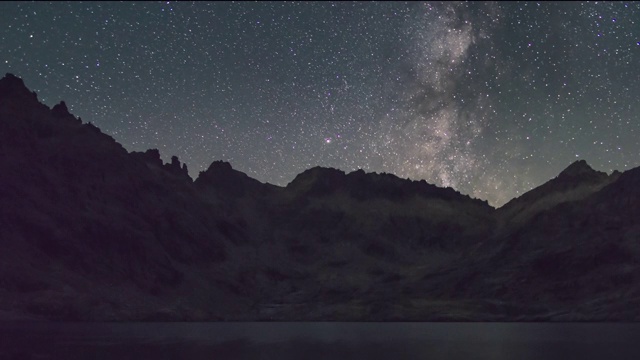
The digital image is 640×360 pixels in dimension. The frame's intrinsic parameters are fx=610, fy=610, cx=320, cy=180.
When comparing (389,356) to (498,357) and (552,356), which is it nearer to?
(498,357)

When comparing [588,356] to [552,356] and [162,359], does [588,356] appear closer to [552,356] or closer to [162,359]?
[552,356]

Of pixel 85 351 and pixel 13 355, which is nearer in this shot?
pixel 13 355

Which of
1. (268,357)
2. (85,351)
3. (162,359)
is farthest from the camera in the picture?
(85,351)

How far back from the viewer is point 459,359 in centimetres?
7112

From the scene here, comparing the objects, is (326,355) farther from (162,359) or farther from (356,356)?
(162,359)

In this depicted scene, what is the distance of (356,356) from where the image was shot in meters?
77.4

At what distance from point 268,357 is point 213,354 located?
827cm

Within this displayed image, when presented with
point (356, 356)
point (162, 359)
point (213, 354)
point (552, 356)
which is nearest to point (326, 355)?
point (356, 356)

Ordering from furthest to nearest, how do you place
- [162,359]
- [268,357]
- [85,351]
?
[85,351] < [268,357] < [162,359]

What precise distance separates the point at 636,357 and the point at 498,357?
15.6m

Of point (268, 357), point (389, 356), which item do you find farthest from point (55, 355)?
point (389, 356)

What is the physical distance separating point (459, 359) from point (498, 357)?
8309mm

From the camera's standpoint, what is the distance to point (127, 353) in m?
76.8

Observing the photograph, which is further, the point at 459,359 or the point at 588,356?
the point at 588,356
